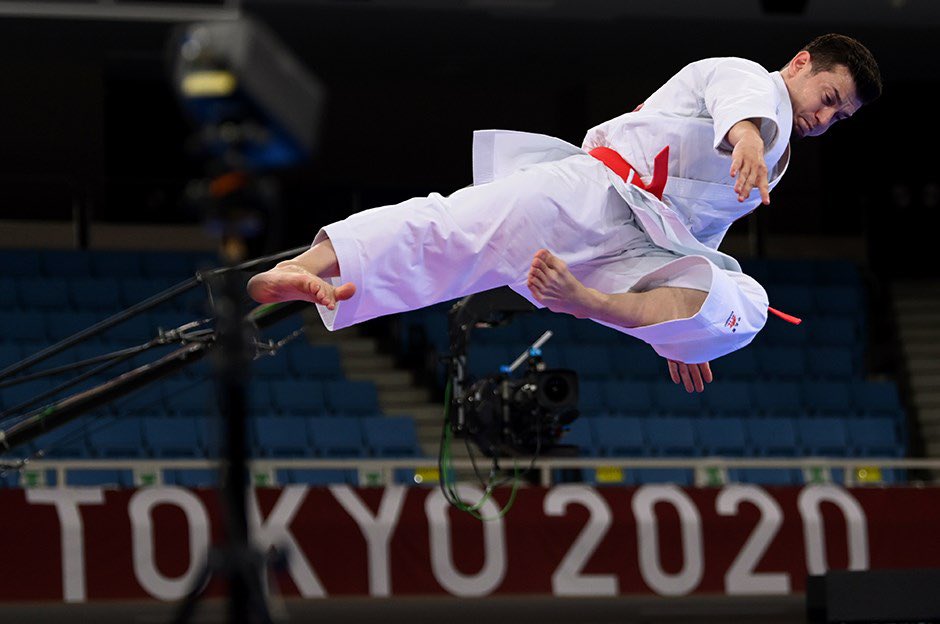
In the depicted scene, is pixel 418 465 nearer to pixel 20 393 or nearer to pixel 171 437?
pixel 171 437

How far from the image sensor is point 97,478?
764 cm

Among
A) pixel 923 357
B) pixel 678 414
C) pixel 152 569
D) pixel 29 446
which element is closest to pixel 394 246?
pixel 152 569

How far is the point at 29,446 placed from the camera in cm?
783

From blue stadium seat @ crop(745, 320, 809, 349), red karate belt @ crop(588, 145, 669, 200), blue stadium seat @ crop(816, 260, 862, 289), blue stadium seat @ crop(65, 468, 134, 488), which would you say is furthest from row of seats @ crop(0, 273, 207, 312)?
red karate belt @ crop(588, 145, 669, 200)

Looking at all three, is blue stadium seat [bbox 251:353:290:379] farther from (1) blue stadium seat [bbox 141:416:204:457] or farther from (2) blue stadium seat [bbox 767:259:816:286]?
(2) blue stadium seat [bbox 767:259:816:286]

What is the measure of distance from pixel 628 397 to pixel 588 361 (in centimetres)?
45

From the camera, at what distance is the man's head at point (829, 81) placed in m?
2.90

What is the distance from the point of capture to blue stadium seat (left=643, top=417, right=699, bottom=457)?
840 cm

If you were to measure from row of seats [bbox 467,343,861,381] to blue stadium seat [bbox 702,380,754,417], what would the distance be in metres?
0.30

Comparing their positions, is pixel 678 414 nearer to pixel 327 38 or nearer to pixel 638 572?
pixel 638 572

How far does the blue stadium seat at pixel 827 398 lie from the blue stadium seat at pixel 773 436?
654mm

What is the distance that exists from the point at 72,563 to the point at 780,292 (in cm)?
595

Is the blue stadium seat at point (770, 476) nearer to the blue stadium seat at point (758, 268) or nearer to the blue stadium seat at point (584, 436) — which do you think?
the blue stadium seat at point (584, 436)

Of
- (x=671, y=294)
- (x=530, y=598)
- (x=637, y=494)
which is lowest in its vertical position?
(x=530, y=598)
